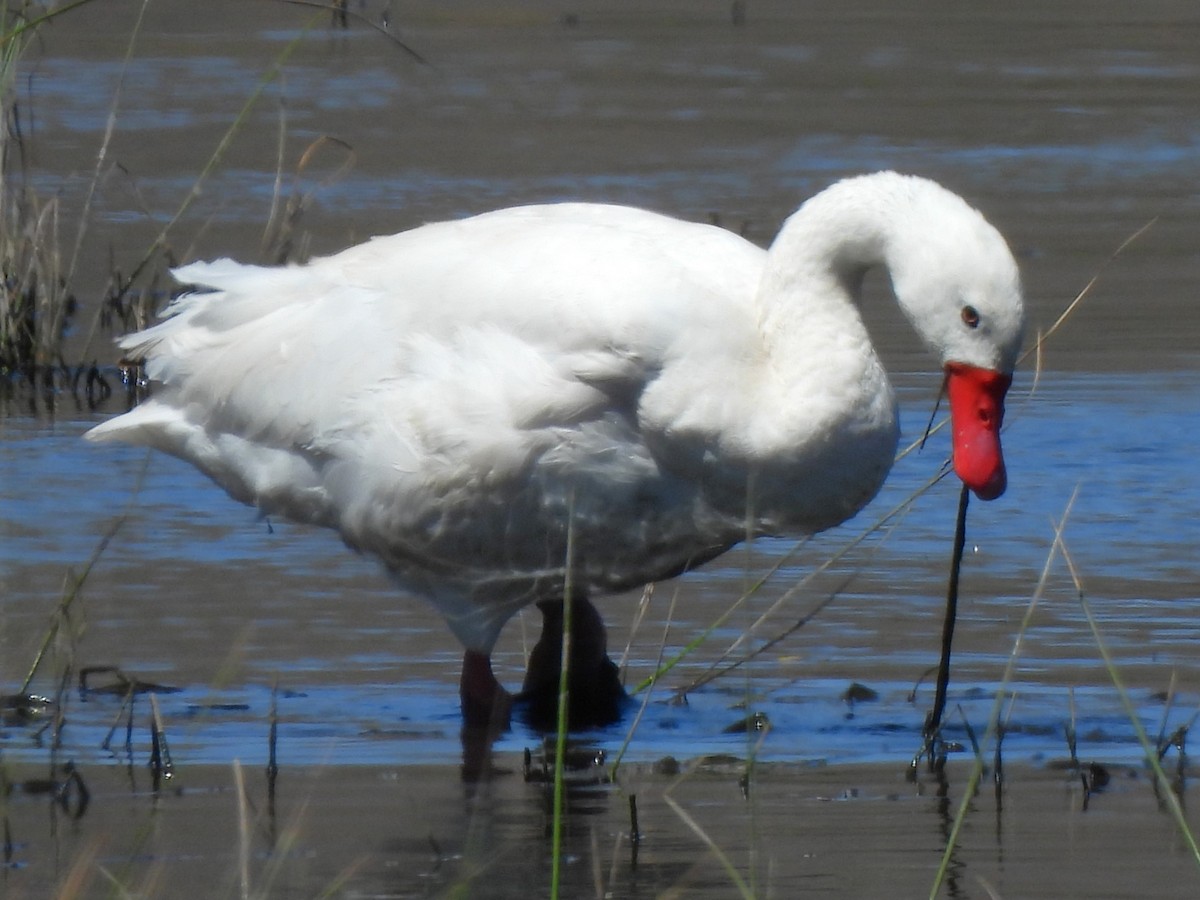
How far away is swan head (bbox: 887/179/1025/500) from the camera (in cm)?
566

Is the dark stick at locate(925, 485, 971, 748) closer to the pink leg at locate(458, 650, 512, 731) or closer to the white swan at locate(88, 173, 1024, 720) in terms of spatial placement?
the white swan at locate(88, 173, 1024, 720)

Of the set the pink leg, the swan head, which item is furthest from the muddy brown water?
the swan head

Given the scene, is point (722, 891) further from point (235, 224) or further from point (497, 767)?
point (235, 224)

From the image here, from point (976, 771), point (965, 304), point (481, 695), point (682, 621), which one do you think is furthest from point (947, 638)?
point (976, 771)

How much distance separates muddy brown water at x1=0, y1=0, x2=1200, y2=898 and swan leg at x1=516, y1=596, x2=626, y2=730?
10 cm

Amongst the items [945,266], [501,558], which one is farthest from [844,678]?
A: [945,266]

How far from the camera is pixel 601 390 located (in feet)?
19.8

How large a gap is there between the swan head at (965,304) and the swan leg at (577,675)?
48.2 inches

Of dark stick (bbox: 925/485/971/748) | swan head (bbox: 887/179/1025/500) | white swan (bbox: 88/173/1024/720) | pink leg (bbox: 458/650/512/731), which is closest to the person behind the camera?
swan head (bbox: 887/179/1025/500)

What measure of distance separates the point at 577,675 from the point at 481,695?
0.83ft

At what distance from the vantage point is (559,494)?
6.14 metres

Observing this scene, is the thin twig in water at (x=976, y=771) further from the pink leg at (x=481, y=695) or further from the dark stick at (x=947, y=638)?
the pink leg at (x=481, y=695)

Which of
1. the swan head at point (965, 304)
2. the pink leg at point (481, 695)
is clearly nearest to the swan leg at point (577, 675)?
the pink leg at point (481, 695)

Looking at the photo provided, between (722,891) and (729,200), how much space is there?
8329 millimetres
